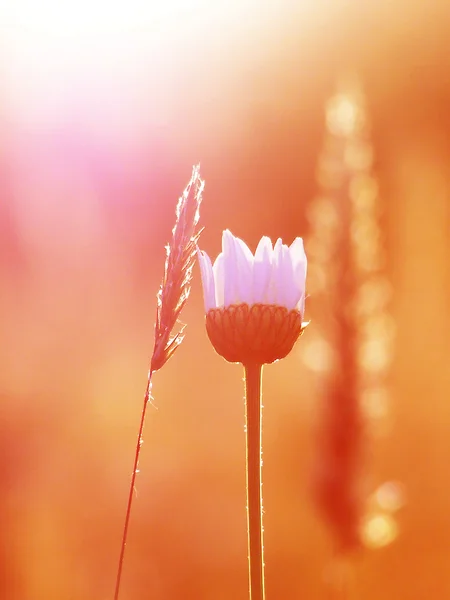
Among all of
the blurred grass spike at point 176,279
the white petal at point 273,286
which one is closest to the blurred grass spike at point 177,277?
the blurred grass spike at point 176,279

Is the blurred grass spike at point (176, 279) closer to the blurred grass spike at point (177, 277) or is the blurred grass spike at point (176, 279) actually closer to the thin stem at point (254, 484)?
the blurred grass spike at point (177, 277)

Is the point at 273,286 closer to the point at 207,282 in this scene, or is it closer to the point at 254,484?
the point at 207,282

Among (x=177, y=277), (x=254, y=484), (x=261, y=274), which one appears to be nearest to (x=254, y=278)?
(x=261, y=274)

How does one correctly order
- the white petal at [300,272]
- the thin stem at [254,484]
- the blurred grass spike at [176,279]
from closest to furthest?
the thin stem at [254,484] → the blurred grass spike at [176,279] → the white petal at [300,272]

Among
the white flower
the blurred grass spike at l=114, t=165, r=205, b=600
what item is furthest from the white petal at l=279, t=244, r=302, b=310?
the blurred grass spike at l=114, t=165, r=205, b=600

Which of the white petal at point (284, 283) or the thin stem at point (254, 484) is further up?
the white petal at point (284, 283)
